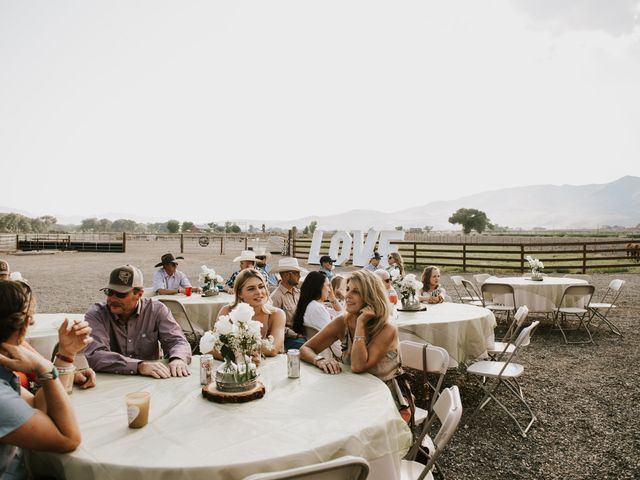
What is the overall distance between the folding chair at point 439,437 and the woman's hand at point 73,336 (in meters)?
1.83

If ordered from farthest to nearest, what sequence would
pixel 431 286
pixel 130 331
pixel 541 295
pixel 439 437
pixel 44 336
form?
pixel 541 295 → pixel 431 286 → pixel 44 336 → pixel 130 331 → pixel 439 437

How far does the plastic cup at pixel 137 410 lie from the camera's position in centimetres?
207

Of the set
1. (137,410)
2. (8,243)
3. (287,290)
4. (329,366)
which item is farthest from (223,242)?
(137,410)

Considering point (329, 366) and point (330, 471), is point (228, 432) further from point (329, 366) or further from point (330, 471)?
point (329, 366)

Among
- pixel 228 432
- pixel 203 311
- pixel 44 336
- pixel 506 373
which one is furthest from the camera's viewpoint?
pixel 203 311

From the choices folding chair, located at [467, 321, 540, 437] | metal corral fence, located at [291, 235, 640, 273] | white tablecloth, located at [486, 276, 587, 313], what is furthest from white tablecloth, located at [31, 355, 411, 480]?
metal corral fence, located at [291, 235, 640, 273]

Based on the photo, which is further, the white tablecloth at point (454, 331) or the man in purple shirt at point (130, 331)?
the white tablecloth at point (454, 331)

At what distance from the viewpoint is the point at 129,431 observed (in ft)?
6.79

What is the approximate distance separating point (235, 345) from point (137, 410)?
578mm

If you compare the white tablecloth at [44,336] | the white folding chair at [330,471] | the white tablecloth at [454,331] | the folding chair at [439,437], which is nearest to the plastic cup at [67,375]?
the white folding chair at [330,471]

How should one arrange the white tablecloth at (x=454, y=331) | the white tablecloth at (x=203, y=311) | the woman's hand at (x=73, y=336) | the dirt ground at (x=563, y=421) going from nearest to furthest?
the woman's hand at (x=73, y=336)
the dirt ground at (x=563, y=421)
the white tablecloth at (x=454, y=331)
the white tablecloth at (x=203, y=311)

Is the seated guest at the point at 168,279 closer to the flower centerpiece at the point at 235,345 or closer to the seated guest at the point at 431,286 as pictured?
the seated guest at the point at 431,286

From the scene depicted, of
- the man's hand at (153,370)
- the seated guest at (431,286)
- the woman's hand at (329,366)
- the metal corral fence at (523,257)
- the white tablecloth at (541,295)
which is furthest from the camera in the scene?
the metal corral fence at (523,257)

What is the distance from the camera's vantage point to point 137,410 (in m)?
2.07
